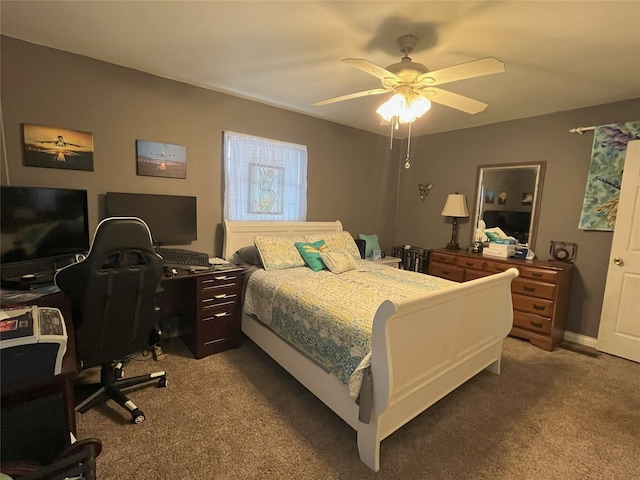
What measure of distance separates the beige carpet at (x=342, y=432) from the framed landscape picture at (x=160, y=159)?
1.68 metres

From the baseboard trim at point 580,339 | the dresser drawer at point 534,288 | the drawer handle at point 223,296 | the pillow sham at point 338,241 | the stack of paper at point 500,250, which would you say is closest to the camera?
the drawer handle at point 223,296

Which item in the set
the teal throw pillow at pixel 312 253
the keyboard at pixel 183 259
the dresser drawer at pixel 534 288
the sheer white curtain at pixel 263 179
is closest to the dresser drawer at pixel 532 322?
the dresser drawer at pixel 534 288

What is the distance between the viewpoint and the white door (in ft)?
9.12

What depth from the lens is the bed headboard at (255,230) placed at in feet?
10.4

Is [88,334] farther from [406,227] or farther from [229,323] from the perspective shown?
[406,227]

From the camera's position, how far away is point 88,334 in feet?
5.52

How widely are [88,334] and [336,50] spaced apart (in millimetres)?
2401

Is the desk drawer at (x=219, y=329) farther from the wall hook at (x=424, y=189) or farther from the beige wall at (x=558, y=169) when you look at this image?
the wall hook at (x=424, y=189)

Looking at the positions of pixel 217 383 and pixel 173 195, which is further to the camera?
pixel 173 195

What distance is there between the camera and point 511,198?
12.1ft

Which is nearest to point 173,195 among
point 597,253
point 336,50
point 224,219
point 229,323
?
point 224,219

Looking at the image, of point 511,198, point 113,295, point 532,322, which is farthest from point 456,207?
point 113,295

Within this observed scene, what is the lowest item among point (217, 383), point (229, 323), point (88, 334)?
point (217, 383)

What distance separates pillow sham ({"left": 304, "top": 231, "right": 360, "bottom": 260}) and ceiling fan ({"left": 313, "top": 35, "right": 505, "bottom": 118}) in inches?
69.0
